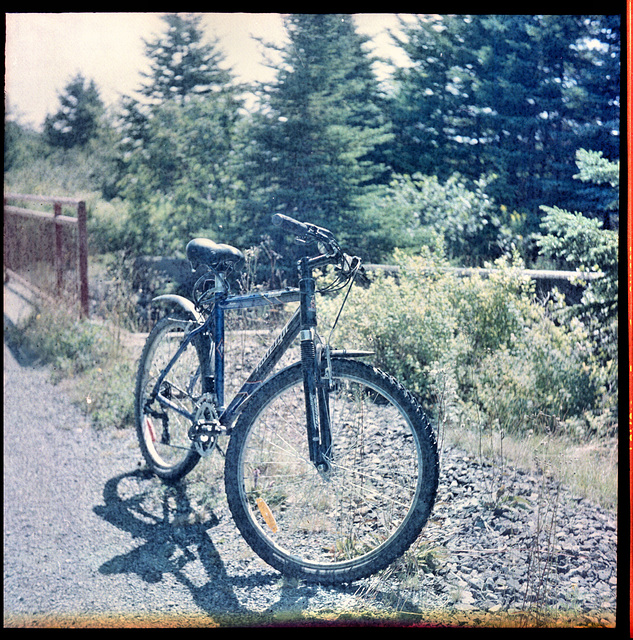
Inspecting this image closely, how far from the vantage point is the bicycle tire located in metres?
3.10

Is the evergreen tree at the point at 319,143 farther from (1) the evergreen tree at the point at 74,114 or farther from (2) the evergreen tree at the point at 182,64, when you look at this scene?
(1) the evergreen tree at the point at 74,114

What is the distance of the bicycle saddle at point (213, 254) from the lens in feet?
9.23

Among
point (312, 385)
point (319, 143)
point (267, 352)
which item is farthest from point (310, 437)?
point (319, 143)

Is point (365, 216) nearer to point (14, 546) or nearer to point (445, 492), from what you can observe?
point (445, 492)

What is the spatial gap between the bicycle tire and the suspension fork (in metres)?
0.72

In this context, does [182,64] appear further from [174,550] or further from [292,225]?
[174,550]

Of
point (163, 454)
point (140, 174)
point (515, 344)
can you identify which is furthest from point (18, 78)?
point (515, 344)

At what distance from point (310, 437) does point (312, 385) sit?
20 cm

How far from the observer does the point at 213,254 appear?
9.21ft

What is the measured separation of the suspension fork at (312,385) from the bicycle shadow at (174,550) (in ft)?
1.94

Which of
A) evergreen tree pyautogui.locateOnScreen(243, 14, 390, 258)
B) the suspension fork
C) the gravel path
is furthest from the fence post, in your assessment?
the suspension fork

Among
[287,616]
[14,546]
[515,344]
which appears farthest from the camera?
[515,344]

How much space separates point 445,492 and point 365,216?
1.31 m

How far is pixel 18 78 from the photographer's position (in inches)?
115
